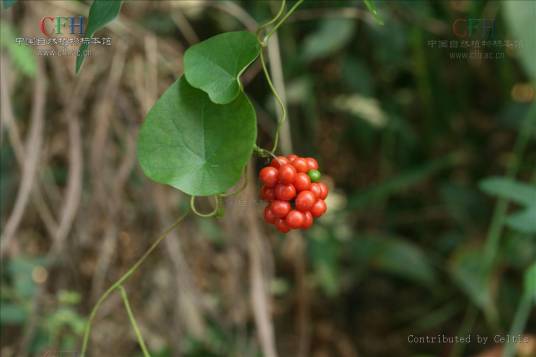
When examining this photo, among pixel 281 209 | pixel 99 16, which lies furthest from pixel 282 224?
pixel 99 16

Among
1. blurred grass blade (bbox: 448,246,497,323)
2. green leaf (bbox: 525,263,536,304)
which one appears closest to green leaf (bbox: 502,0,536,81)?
green leaf (bbox: 525,263,536,304)

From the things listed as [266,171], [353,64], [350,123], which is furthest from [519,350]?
[266,171]

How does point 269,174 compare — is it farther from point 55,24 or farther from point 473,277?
point 473,277

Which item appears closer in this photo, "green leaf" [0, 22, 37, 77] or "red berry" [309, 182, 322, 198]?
"red berry" [309, 182, 322, 198]

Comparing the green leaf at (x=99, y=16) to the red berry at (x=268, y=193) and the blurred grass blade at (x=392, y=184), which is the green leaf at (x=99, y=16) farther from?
the blurred grass blade at (x=392, y=184)

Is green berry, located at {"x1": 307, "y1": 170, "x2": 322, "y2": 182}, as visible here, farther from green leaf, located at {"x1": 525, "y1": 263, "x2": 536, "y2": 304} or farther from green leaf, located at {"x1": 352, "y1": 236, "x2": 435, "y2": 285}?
green leaf, located at {"x1": 352, "y1": 236, "x2": 435, "y2": 285}

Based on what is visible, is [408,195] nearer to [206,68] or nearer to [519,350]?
[519,350]
